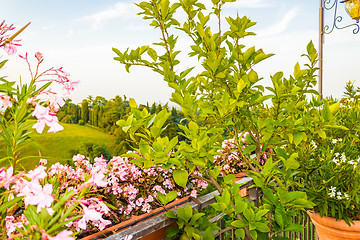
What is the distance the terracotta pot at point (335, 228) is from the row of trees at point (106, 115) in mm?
2624

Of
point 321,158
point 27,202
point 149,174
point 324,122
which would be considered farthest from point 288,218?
point 27,202

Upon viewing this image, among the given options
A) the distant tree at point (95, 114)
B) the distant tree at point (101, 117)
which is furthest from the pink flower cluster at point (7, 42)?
the distant tree at point (95, 114)

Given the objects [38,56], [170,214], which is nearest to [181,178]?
[170,214]

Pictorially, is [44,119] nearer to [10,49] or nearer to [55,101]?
[55,101]

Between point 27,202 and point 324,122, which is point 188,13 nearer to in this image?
point 324,122

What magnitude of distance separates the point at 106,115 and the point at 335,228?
6466 mm

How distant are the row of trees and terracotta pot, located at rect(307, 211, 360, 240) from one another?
2.62 meters

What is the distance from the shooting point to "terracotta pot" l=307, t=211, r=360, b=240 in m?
1.86

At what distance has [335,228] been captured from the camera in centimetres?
189

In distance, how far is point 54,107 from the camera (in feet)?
2.28

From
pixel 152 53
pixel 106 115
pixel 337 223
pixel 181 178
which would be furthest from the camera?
pixel 106 115

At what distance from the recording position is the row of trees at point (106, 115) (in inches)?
204

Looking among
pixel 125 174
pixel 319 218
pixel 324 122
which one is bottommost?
pixel 319 218

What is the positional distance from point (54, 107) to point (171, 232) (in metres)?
0.99
